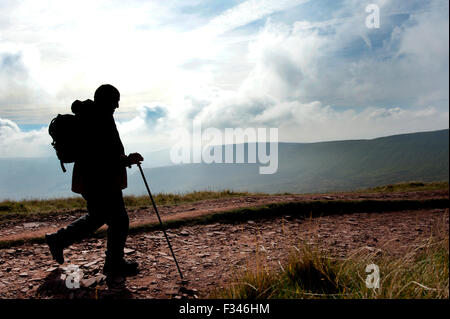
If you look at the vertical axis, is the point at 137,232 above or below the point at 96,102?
below

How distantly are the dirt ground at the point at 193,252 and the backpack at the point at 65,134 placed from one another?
2.04 meters

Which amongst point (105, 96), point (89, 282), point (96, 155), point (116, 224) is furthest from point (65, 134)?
point (89, 282)

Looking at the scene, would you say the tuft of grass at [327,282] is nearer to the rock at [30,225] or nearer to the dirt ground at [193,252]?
the dirt ground at [193,252]

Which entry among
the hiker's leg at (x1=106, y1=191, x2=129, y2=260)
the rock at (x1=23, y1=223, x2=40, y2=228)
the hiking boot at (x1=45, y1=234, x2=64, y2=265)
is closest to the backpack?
the hiker's leg at (x1=106, y1=191, x2=129, y2=260)

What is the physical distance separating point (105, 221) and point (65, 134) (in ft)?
4.76

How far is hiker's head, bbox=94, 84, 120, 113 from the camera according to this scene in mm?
4688

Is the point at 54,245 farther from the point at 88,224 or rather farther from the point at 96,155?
the point at 96,155

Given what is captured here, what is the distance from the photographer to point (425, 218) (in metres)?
10.3

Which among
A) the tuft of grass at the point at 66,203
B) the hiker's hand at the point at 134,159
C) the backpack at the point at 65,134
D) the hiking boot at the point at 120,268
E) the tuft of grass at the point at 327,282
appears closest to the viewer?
the tuft of grass at the point at 327,282

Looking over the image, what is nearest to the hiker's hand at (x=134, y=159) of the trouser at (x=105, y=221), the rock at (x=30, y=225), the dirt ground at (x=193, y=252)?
the trouser at (x=105, y=221)

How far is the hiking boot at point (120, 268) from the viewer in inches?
205
